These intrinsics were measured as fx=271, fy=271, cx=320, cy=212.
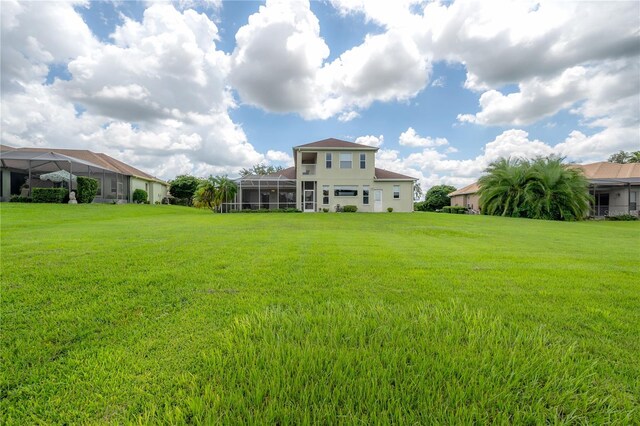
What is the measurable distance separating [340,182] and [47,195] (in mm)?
20428

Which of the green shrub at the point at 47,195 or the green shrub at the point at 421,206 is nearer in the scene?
the green shrub at the point at 47,195

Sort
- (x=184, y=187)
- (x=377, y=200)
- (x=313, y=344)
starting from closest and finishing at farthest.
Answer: (x=313, y=344), (x=377, y=200), (x=184, y=187)

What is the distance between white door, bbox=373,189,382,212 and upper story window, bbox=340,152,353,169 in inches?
126

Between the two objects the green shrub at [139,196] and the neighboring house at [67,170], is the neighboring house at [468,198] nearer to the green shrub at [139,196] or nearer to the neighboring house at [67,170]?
the green shrub at [139,196]

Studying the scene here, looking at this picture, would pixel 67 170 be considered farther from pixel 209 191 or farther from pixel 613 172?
pixel 613 172

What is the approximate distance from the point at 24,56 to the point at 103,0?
7436mm

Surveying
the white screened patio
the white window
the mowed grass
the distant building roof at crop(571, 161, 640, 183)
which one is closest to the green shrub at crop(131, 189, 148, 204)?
the white screened patio

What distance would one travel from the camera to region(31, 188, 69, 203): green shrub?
17.6 metres

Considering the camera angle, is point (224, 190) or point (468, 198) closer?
point (224, 190)

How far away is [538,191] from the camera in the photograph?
813 inches

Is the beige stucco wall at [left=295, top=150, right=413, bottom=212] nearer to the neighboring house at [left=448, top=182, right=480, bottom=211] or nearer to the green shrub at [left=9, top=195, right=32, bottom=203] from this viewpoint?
the neighboring house at [left=448, top=182, right=480, bottom=211]

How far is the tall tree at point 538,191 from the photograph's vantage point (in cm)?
1989

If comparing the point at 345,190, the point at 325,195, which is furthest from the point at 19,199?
the point at 345,190

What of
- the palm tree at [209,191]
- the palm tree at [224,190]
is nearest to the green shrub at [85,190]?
the palm tree at [209,191]
